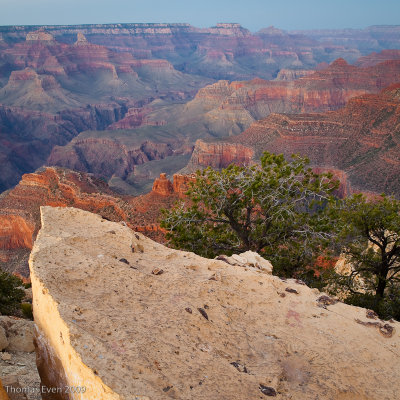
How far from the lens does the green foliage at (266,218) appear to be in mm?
15398

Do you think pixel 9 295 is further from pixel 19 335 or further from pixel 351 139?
pixel 351 139

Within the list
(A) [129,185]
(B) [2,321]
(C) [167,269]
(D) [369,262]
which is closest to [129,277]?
(C) [167,269]

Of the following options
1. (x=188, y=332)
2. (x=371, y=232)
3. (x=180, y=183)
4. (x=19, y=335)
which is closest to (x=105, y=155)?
(x=180, y=183)

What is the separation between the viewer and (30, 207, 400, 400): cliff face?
228 inches

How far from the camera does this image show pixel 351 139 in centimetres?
6606

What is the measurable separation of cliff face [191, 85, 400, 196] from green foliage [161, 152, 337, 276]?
130 feet

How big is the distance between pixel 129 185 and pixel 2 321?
3399 inches

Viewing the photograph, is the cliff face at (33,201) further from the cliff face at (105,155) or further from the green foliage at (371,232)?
the cliff face at (105,155)

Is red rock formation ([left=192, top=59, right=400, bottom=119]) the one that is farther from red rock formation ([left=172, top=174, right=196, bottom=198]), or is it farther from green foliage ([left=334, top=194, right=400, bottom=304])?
green foliage ([left=334, top=194, right=400, bottom=304])

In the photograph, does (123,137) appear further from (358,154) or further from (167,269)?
(167,269)

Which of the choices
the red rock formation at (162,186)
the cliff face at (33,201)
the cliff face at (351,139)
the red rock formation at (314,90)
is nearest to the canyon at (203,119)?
the red rock formation at (314,90)

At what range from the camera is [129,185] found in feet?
310

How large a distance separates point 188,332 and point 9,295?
408 inches

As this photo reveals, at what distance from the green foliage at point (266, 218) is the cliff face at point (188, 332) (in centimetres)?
604
